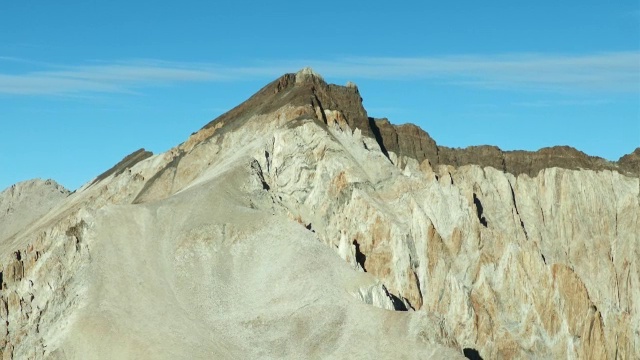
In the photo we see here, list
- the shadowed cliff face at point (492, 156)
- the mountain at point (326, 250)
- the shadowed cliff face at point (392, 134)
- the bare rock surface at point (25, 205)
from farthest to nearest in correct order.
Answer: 1. the bare rock surface at point (25, 205)
2. the shadowed cliff face at point (492, 156)
3. the shadowed cliff face at point (392, 134)
4. the mountain at point (326, 250)

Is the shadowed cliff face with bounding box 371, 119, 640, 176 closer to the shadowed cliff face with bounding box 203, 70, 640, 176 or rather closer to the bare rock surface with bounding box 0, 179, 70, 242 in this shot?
the shadowed cliff face with bounding box 203, 70, 640, 176

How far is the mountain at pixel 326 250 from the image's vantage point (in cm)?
9131

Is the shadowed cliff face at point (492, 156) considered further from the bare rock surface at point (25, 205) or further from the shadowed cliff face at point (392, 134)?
the bare rock surface at point (25, 205)

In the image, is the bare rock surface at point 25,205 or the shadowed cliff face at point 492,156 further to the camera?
the bare rock surface at point 25,205

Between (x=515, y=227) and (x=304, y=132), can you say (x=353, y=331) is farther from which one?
(x=515, y=227)

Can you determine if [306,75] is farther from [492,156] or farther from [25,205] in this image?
[25,205]

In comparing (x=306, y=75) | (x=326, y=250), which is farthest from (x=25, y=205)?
(x=326, y=250)

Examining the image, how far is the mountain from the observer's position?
9131 cm

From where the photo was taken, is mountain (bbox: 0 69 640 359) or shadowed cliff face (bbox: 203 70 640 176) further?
shadowed cliff face (bbox: 203 70 640 176)

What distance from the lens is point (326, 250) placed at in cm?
9938

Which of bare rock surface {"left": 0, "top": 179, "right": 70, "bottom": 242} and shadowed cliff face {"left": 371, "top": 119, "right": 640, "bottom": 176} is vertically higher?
shadowed cliff face {"left": 371, "top": 119, "right": 640, "bottom": 176}

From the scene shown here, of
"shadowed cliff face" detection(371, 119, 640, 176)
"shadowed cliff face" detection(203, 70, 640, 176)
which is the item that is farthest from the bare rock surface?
"shadowed cliff face" detection(371, 119, 640, 176)

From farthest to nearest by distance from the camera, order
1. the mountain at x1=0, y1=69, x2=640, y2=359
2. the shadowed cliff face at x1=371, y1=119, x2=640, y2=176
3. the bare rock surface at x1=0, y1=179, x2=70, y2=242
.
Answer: the bare rock surface at x1=0, y1=179, x2=70, y2=242 → the shadowed cliff face at x1=371, y1=119, x2=640, y2=176 → the mountain at x1=0, y1=69, x2=640, y2=359

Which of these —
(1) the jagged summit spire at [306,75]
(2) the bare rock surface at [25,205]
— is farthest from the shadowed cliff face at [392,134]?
(2) the bare rock surface at [25,205]
